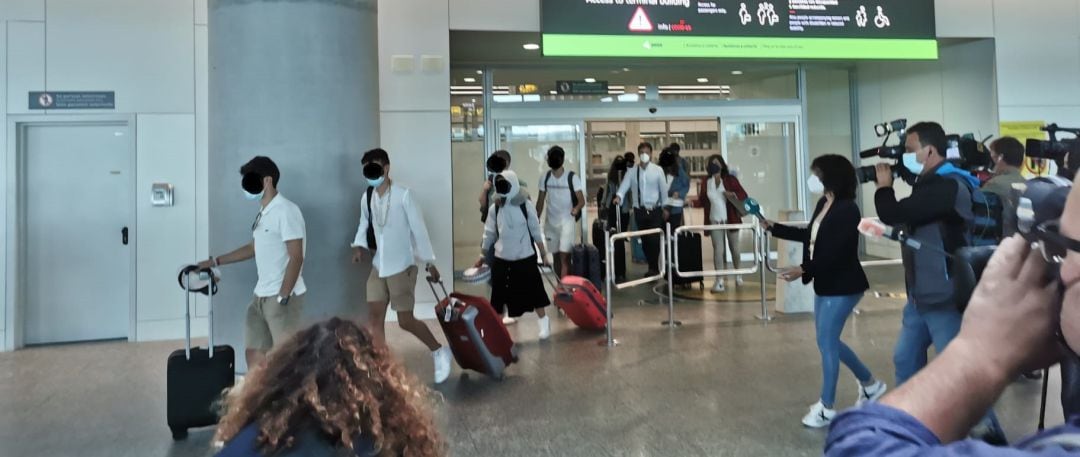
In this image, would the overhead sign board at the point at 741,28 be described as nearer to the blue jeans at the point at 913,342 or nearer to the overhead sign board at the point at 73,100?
the overhead sign board at the point at 73,100

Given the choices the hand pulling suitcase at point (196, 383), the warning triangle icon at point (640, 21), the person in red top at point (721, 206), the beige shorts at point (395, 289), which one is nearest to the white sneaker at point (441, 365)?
the beige shorts at point (395, 289)

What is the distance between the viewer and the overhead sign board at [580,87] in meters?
10.1

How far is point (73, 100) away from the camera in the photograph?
665 centimetres

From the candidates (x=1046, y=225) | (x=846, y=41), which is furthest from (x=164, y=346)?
(x=846, y=41)

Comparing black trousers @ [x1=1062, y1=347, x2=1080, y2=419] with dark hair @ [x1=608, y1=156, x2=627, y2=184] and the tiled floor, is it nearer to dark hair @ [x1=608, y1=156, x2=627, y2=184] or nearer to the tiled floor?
the tiled floor

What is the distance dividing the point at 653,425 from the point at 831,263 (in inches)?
53.3

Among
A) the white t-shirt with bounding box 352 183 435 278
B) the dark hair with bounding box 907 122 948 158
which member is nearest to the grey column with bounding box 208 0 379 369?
the white t-shirt with bounding box 352 183 435 278

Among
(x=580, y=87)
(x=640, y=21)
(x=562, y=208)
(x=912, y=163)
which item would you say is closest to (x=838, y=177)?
(x=912, y=163)

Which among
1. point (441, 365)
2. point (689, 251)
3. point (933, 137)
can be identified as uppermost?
point (933, 137)

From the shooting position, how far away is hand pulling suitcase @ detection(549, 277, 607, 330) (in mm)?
6457

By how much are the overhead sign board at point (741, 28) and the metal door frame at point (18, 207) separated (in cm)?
442

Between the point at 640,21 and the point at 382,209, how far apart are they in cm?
425

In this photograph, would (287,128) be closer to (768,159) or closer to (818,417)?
(818,417)

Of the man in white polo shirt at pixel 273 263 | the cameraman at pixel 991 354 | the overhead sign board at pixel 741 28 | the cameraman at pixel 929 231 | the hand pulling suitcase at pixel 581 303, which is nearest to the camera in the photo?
the cameraman at pixel 991 354
